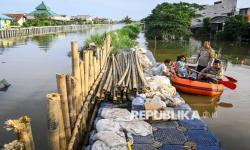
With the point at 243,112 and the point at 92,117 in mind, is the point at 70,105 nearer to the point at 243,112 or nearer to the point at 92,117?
the point at 92,117

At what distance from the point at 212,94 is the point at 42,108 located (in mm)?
6671

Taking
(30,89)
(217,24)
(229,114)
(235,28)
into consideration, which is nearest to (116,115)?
(229,114)

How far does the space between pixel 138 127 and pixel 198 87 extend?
5.20 metres

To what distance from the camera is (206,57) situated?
10953mm

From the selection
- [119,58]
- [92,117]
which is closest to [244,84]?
[119,58]

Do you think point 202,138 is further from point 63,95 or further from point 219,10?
point 219,10

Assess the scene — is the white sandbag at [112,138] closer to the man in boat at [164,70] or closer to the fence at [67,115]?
the fence at [67,115]

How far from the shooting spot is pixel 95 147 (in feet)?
16.7

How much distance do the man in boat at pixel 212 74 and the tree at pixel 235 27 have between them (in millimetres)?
25427

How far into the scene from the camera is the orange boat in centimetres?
1013

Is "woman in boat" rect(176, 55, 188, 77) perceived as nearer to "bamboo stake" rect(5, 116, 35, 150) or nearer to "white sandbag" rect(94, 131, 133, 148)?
"white sandbag" rect(94, 131, 133, 148)

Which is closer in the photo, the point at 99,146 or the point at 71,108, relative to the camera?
the point at 99,146

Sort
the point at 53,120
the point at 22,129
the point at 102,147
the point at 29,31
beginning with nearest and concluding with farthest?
the point at 22,129, the point at 53,120, the point at 102,147, the point at 29,31

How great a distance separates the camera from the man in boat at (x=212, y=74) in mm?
10570
